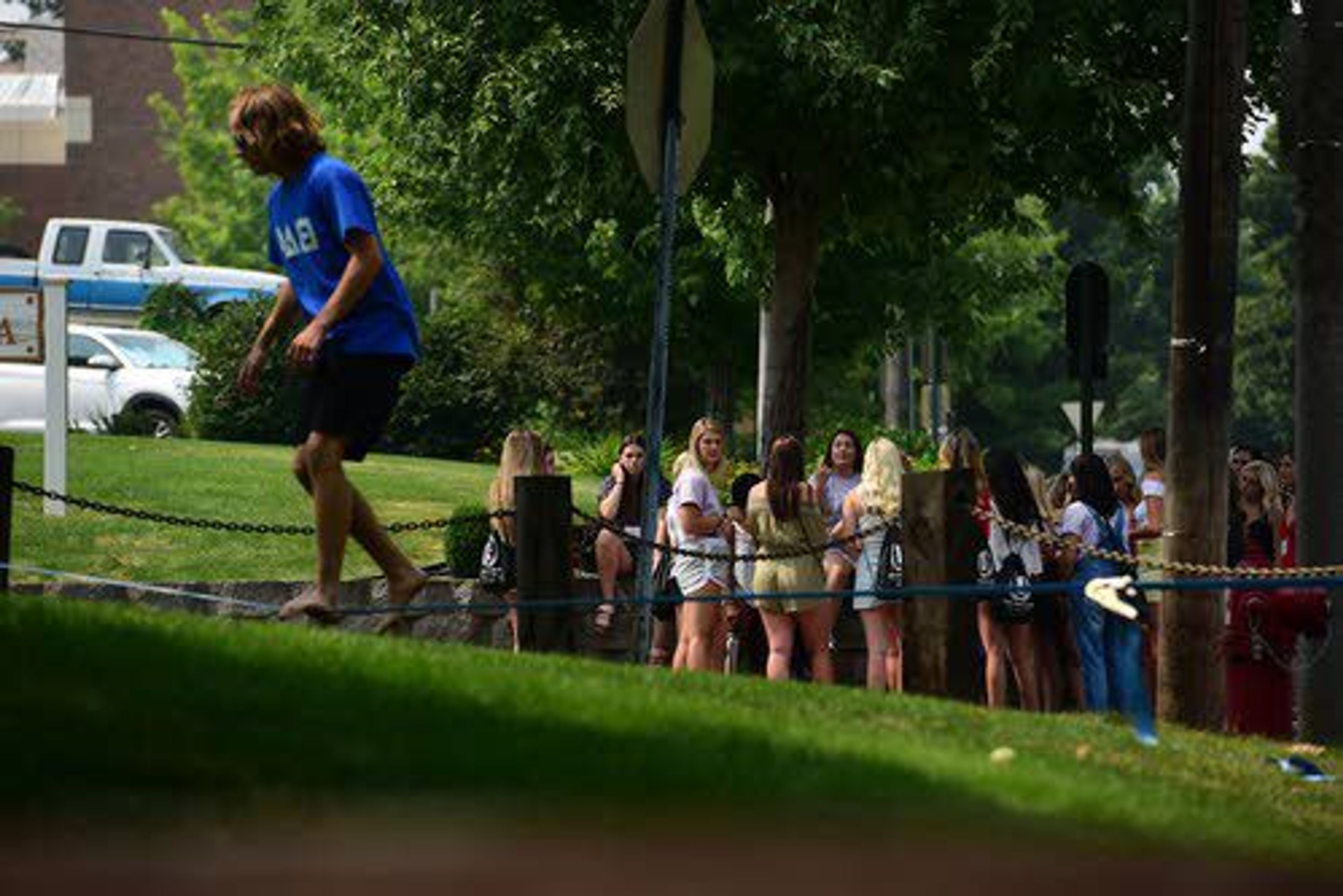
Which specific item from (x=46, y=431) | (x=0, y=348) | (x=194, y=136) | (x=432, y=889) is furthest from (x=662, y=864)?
(x=194, y=136)

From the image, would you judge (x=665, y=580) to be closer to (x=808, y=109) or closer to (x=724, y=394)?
(x=808, y=109)

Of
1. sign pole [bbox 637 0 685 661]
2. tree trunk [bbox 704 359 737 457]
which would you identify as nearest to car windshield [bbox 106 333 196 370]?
tree trunk [bbox 704 359 737 457]

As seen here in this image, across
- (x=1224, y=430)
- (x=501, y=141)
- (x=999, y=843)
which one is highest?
(x=501, y=141)

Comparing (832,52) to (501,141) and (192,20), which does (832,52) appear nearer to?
(501,141)

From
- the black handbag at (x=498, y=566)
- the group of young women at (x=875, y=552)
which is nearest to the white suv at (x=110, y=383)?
the group of young women at (x=875, y=552)

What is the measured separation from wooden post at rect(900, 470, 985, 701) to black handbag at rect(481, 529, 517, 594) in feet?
13.4

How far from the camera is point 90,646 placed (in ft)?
32.7

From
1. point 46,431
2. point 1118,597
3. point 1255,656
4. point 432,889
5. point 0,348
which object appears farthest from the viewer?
point 46,431

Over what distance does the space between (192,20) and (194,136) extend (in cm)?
2219

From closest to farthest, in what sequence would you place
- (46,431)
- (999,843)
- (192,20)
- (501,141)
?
(999,843)
(46,431)
(501,141)
(192,20)

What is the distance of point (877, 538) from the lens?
17812 millimetres

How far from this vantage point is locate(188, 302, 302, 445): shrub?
120 ft

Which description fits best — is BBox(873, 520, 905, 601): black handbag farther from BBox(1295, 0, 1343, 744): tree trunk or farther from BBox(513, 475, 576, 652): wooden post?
BBox(513, 475, 576, 652): wooden post

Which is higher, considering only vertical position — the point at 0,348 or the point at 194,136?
the point at 194,136
